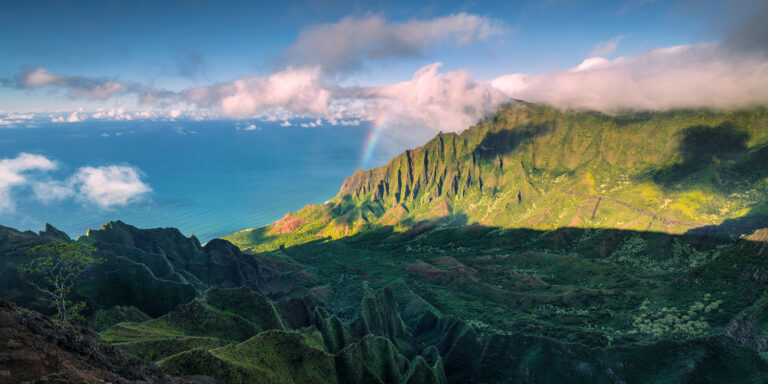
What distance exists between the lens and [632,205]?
180 meters

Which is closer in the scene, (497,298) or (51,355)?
(51,355)

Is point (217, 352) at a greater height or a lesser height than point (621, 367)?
greater

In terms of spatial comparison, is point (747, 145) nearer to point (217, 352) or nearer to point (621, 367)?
point (621, 367)

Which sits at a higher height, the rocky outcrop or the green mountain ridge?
the rocky outcrop

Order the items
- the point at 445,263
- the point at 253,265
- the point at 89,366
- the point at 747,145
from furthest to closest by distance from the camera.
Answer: the point at 747,145
the point at 445,263
the point at 253,265
the point at 89,366

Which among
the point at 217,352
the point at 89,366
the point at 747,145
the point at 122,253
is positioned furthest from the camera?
the point at 747,145

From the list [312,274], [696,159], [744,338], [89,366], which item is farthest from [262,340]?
[696,159]

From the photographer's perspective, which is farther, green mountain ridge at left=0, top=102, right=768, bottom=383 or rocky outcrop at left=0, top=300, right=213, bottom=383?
green mountain ridge at left=0, top=102, right=768, bottom=383

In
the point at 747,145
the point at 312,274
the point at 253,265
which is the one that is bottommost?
the point at 312,274

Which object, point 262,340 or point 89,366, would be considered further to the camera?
point 262,340

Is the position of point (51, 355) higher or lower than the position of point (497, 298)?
higher

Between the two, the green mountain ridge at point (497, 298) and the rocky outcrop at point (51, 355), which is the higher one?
the rocky outcrop at point (51, 355)

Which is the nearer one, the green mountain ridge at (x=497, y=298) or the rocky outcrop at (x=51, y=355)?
the rocky outcrop at (x=51, y=355)

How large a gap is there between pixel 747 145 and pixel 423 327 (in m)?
217
